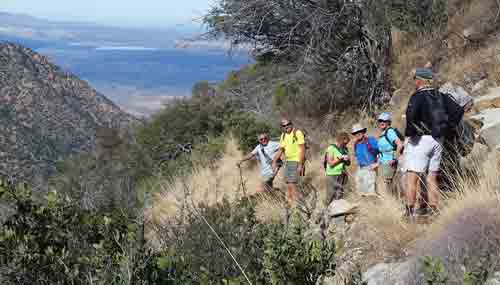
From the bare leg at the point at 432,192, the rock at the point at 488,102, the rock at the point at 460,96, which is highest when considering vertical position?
the rock at the point at 460,96

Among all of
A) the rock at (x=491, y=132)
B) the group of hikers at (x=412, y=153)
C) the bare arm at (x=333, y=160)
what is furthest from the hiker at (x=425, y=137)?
the bare arm at (x=333, y=160)

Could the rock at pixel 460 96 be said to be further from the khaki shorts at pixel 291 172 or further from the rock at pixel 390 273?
the rock at pixel 390 273

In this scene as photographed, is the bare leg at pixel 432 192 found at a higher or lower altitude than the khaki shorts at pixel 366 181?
higher

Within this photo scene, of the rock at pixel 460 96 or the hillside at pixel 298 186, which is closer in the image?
the hillside at pixel 298 186

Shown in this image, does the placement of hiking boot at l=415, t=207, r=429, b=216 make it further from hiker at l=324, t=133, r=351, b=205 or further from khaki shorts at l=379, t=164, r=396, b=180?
hiker at l=324, t=133, r=351, b=205

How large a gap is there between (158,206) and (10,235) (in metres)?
8.47

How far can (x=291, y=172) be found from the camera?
8414mm

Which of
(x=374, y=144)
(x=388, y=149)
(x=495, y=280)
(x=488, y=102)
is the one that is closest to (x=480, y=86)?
(x=488, y=102)

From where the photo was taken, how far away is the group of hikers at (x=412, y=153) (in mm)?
5754

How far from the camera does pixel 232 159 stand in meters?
14.8

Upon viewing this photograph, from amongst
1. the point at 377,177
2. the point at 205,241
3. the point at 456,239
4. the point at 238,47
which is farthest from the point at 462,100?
the point at 238,47

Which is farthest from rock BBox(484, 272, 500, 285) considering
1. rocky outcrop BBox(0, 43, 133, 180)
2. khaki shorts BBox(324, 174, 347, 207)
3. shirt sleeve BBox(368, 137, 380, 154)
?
rocky outcrop BBox(0, 43, 133, 180)

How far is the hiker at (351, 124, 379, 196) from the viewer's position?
23.3 ft

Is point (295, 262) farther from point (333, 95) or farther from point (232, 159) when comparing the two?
point (232, 159)
